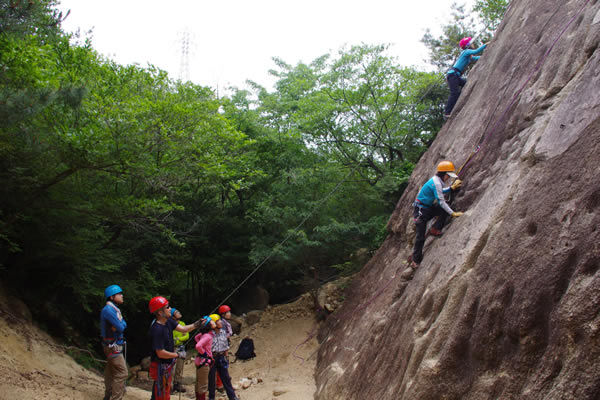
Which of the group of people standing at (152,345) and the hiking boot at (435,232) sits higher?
the group of people standing at (152,345)

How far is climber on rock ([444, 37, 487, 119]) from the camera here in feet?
31.9

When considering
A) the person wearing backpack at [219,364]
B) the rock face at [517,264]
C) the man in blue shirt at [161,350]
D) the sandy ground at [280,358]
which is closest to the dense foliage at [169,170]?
the sandy ground at [280,358]

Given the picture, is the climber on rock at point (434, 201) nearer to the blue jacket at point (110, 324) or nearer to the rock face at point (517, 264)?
the rock face at point (517, 264)

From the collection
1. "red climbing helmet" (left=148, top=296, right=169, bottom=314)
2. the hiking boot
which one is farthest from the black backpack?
the hiking boot

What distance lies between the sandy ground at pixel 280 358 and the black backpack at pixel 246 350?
0.17 m

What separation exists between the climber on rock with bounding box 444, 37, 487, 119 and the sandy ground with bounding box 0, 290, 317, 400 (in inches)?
320

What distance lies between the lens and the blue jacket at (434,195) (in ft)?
19.6

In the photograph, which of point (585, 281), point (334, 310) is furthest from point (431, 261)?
point (334, 310)

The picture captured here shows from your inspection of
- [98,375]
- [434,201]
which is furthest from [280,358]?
[434,201]

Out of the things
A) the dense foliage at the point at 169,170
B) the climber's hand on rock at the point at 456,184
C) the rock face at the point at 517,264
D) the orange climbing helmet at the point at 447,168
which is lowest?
the rock face at the point at 517,264

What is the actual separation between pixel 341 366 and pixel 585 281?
5564 millimetres

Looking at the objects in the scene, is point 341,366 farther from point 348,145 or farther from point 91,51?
point 91,51

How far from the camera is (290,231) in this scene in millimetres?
13188

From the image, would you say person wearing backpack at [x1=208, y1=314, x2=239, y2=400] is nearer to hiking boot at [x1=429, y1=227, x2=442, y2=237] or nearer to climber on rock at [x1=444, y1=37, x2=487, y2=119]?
hiking boot at [x1=429, y1=227, x2=442, y2=237]
